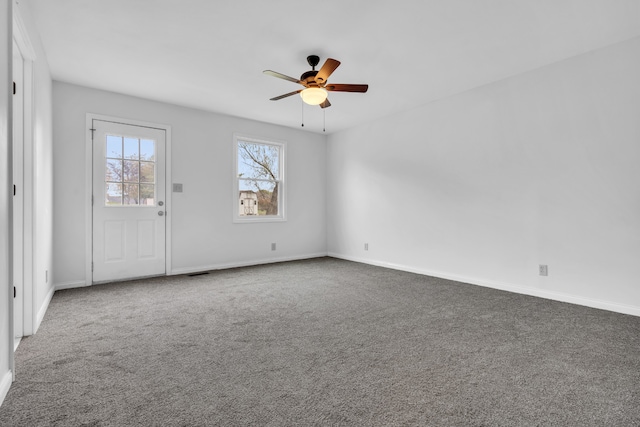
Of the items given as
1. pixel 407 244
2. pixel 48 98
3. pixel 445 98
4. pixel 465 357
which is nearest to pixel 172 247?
pixel 48 98

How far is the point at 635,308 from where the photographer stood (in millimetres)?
2889

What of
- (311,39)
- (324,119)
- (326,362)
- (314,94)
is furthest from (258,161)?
(326,362)

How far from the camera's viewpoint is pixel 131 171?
4328 mm

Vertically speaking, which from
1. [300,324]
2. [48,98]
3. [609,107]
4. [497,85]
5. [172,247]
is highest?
[497,85]

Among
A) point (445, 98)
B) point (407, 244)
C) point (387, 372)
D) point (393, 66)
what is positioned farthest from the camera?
point (407, 244)

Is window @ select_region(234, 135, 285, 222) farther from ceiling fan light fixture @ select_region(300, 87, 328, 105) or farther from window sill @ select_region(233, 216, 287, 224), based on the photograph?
ceiling fan light fixture @ select_region(300, 87, 328, 105)

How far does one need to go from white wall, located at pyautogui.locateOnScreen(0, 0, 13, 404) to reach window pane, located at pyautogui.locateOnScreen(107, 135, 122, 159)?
2.52m

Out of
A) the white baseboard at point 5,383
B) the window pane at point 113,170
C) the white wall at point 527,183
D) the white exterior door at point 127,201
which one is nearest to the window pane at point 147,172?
the white exterior door at point 127,201

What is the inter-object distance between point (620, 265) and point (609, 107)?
4.94 feet

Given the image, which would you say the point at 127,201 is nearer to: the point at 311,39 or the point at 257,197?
the point at 257,197

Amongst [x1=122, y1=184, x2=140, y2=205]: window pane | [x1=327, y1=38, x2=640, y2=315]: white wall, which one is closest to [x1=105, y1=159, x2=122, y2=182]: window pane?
[x1=122, y1=184, x2=140, y2=205]: window pane

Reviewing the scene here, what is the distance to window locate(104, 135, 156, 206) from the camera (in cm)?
418

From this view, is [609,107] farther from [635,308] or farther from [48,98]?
[48,98]

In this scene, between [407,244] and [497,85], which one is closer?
[497,85]
